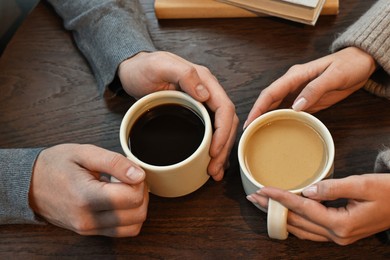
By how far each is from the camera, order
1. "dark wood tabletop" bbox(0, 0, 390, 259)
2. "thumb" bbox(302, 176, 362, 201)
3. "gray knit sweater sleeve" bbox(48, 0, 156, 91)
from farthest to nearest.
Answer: "gray knit sweater sleeve" bbox(48, 0, 156, 91)
"dark wood tabletop" bbox(0, 0, 390, 259)
"thumb" bbox(302, 176, 362, 201)

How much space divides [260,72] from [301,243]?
1.32 ft

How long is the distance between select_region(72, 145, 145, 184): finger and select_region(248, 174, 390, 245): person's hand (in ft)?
0.68

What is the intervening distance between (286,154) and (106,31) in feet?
1.75

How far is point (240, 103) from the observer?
894 millimetres

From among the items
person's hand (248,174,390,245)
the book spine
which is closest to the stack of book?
the book spine

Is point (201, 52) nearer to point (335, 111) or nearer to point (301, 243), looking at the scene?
point (335, 111)

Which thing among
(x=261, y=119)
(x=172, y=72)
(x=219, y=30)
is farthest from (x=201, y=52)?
(x=261, y=119)

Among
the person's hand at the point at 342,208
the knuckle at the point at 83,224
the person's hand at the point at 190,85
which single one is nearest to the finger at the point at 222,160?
the person's hand at the point at 190,85

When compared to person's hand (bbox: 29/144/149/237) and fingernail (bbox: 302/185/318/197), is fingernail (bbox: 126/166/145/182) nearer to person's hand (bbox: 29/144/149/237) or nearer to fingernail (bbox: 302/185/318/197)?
person's hand (bbox: 29/144/149/237)

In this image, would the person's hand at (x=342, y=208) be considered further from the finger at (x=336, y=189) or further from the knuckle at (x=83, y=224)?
the knuckle at (x=83, y=224)

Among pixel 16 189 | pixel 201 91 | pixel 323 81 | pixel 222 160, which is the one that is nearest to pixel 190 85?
pixel 201 91

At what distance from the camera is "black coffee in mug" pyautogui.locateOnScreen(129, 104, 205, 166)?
2.39 feet

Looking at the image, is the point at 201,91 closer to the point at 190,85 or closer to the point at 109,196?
the point at 190,85

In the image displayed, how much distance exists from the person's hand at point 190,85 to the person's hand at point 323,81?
0.06m
